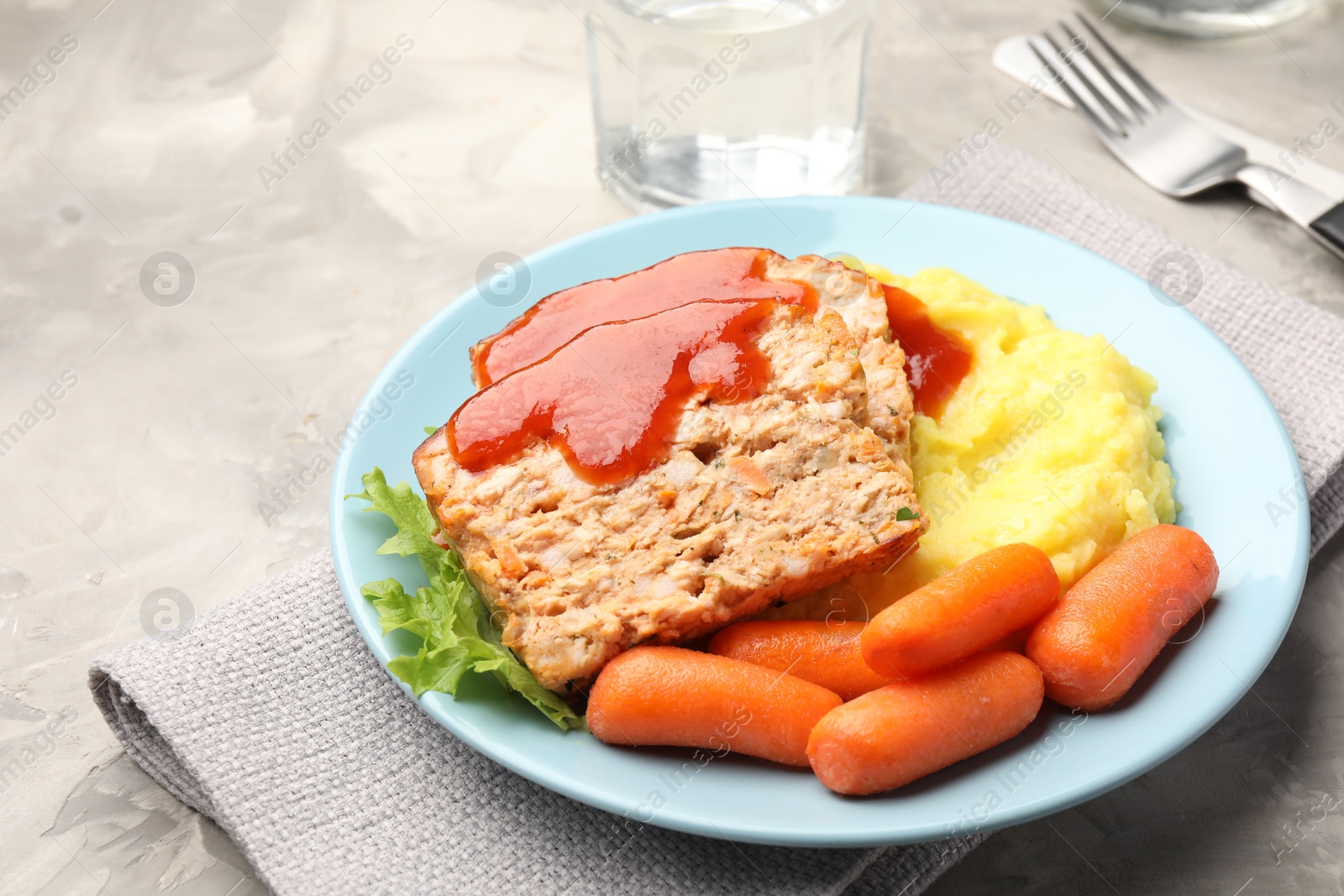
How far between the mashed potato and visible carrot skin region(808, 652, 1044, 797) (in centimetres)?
47

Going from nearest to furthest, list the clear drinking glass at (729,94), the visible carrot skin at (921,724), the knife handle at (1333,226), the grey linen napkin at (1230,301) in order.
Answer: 1. the visible carrot skin at (921,724)
2. the grey linen napkin at (1230,301)
3. the knife handle at (1333,226)
4. the clear drinking glass at (729,94)

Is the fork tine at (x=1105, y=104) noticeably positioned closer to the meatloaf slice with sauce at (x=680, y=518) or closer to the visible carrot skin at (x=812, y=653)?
the meatloaf slice with sauce at (x=680, y=518)

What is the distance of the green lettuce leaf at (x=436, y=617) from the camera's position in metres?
3.11

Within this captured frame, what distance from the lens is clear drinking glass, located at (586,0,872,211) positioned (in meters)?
5.06

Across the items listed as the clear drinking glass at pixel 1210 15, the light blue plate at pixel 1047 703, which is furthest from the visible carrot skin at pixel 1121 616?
the clear drinking glass at pixel 1210 15

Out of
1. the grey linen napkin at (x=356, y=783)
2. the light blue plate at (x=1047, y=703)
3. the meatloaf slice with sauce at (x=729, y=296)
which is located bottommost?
the grey linen napkin at (x=356, y=783)

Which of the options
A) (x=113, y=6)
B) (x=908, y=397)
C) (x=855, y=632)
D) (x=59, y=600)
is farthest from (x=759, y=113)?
(x=113, y=6)

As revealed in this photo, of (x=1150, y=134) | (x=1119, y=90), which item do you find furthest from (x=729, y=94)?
(x=1150, y=134)

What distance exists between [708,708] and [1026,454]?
139cm

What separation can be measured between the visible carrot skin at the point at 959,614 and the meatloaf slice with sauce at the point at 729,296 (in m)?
0.63

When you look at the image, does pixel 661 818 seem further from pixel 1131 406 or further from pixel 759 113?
pixel 759 113

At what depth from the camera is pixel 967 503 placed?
11.8 ft

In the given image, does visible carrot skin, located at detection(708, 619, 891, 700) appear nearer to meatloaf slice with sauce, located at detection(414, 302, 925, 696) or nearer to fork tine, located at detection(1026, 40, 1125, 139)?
meatloaf slice with sauce, located at detection(414, 302, 925, 696)

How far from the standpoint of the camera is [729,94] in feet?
16.9
